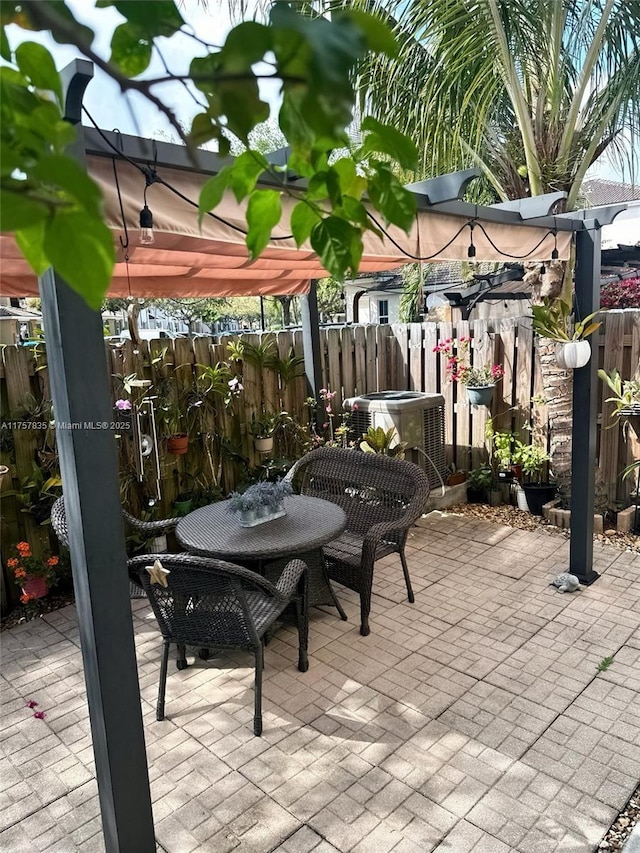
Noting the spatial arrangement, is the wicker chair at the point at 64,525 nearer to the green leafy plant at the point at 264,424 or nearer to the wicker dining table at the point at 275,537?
the wicker dining table at the point at 275,537

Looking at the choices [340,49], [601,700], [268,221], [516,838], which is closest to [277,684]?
[516,838]

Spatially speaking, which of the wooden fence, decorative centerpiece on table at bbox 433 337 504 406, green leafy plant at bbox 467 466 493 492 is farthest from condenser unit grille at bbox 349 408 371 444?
green leafy plant at bbox 467 466 493 492

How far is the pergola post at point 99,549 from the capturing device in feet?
5.69

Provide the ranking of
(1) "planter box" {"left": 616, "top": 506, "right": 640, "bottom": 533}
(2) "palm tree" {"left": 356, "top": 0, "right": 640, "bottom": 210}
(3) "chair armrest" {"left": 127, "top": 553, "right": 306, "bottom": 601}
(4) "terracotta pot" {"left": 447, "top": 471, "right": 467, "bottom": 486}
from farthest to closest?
(4) "terracotta pot" {"left": 447, "top": 471, "right": 467, "bottom": 486} → (1) "planter box" {"left": 616, "top": 506, "right": 640, "bottom": 533} → (2) "palm tree" {"left": 356, "top": 0, "right": 640, "bottom": 210} → (3) "chair armrest" {"left": 127, "top": 553, "right": 306, "bottom": 601}

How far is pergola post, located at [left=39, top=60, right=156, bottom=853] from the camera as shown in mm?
1734

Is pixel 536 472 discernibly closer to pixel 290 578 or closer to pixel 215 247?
pixel 290 578

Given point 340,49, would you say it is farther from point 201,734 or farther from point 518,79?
point 518,79

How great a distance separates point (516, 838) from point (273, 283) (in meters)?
4.18

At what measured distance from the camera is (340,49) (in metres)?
0.46

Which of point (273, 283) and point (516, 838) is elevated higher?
point (273, 283)

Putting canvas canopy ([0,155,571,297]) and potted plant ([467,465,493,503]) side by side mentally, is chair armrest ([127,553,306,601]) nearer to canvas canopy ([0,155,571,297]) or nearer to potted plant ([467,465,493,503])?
canvas canopy ([0,155,571,297])

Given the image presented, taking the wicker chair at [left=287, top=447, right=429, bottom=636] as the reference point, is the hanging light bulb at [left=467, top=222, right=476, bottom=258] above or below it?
above

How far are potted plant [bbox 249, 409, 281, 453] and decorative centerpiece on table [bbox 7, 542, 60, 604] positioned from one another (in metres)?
1.98

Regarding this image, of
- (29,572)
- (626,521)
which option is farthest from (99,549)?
(626,521)
